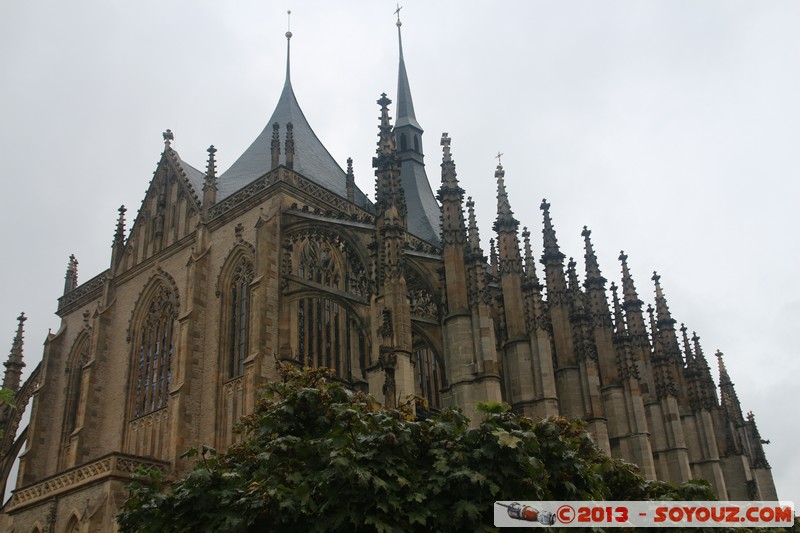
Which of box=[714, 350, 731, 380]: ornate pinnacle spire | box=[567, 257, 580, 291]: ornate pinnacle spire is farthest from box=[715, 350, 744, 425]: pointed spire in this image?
box=[567, 257, 580, 291]: ornate pinnacle spire

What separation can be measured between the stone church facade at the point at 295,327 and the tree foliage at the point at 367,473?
6.05 meters

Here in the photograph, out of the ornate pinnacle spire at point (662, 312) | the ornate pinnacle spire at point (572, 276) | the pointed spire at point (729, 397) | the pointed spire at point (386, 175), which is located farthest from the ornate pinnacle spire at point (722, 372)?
the pointed spire at point (386, 175)

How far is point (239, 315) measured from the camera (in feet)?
89.5

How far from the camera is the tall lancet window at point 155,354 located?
1153 inches

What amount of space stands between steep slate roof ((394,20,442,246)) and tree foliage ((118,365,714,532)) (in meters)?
20.3

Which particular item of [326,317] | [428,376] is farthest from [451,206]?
[428,376]

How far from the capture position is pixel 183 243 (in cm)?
3050

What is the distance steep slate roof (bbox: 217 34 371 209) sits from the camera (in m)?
32.1

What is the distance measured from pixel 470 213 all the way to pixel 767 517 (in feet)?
66.5

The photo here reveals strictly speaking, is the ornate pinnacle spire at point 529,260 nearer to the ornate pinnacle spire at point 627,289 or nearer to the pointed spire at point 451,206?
the pointed spire at point 451,206

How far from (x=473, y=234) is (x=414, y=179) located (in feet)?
53.8

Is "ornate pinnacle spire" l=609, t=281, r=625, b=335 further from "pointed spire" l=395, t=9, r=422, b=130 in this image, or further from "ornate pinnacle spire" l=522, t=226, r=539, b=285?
"pointed spire" l=395, t=9, r=422, b=130

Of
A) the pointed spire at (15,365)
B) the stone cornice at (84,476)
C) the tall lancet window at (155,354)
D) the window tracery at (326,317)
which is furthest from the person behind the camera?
the pointed spire at (15,365)

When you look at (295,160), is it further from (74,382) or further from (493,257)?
(74,382)
